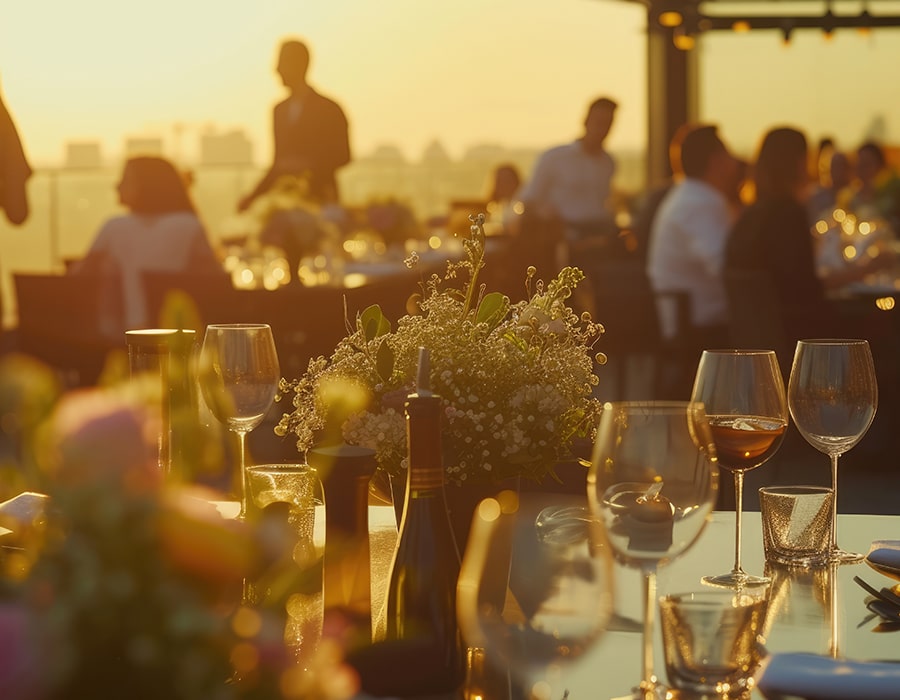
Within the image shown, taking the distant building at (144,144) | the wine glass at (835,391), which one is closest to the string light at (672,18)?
the distant building at (144,144)

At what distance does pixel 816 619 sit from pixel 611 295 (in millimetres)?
4469

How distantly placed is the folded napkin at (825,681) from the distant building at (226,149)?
877cm

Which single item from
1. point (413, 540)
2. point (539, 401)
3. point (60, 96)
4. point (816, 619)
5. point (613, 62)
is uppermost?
point (613, 62)

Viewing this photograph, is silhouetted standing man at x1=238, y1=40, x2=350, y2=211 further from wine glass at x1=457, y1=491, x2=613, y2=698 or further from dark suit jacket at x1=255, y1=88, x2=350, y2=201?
wine glass at x1=457, y1=491, x2=613, y2=698

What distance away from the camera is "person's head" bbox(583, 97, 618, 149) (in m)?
7.43

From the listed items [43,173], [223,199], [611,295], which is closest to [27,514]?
[611,295]

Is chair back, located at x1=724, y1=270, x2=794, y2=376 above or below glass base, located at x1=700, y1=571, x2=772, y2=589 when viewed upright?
above

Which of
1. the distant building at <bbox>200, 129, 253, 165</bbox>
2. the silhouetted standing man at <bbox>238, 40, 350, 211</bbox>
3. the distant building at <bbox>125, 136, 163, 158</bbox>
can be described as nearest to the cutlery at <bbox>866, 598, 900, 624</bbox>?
the silhouetted standing man at <bbox>238, 40, 350, 211</bbox>

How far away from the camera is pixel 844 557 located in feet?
4.91

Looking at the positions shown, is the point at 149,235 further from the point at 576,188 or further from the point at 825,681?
the point at 825,681

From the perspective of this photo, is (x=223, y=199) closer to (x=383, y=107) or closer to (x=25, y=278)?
(x=383, y=107)

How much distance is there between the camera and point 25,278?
16.1 ft

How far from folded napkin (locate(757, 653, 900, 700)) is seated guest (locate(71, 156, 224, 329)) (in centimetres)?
432

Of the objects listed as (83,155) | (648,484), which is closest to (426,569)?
(648,484)
